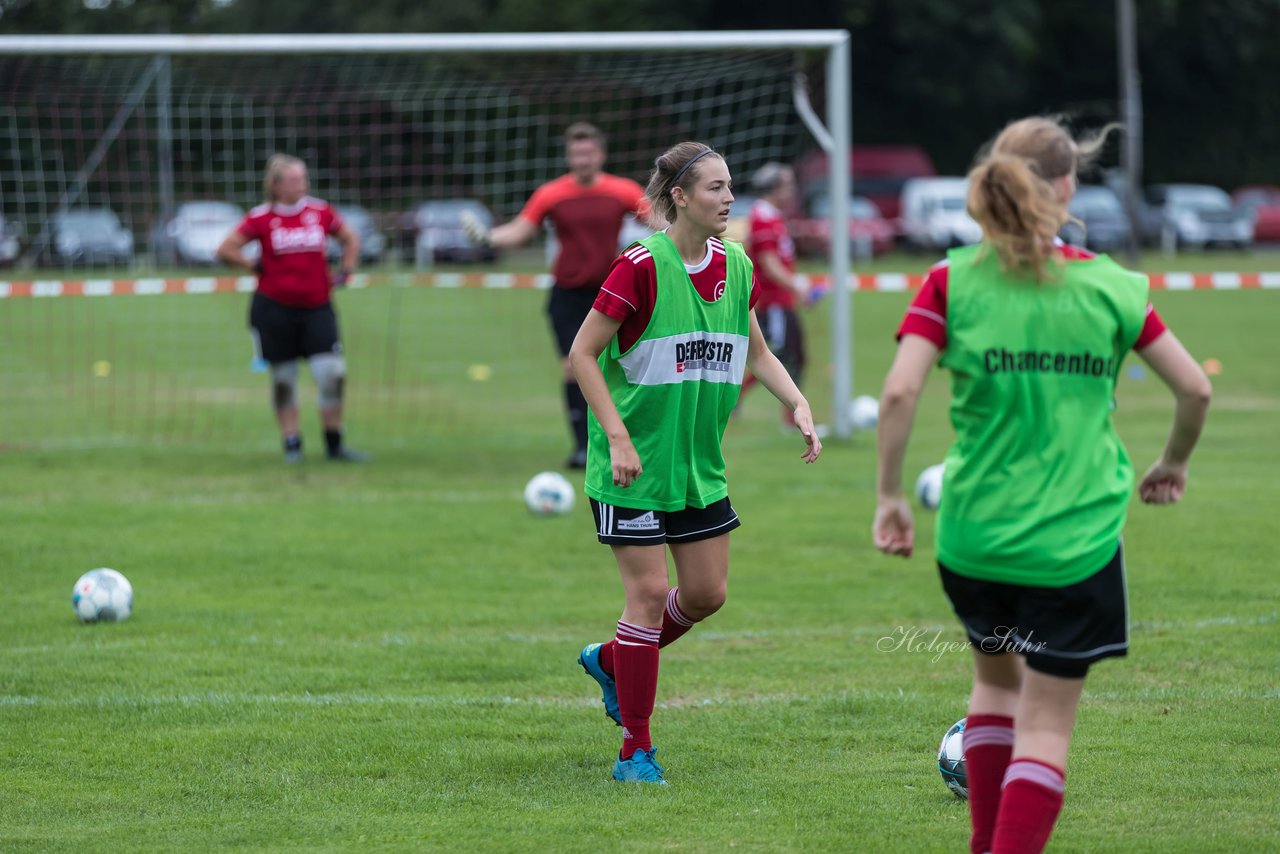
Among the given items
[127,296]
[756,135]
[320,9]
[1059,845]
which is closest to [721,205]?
[1059,845]

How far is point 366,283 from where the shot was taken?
84.2 ft

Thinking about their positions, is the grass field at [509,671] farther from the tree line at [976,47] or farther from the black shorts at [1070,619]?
the tree line at [976,47]

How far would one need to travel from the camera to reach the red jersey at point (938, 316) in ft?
11.6

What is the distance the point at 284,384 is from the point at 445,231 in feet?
41.3

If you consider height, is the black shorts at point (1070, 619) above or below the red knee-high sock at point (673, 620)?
above

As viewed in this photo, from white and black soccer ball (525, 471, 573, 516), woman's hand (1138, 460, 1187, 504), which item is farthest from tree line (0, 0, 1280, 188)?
woman's hand (1138, 460, 1187, 504)

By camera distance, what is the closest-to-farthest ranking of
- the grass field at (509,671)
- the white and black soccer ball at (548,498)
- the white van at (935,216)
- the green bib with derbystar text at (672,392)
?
the grass field at (509,671) < the green bib with derbystar text at (672,392) < the white and black soccer ball at (548,498) < the white van at (935,216)

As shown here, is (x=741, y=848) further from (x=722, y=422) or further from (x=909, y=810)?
(x=722, y=422)

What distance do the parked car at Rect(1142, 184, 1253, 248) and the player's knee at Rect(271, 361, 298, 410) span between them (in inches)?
1269

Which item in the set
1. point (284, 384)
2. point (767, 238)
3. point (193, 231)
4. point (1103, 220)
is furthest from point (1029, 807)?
Answer: point (1103, 220)

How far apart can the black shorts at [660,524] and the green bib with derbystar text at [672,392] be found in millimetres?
27

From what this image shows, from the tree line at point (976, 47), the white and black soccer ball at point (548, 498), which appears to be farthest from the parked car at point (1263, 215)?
the white and black soccer ball at point (548, 498)

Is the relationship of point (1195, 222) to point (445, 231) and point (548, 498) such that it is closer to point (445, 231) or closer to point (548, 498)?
point (445, 231)

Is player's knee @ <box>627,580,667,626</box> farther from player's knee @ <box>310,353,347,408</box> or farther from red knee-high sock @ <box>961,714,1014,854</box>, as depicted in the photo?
player's knee @ <box>310,353,347,408</box>
